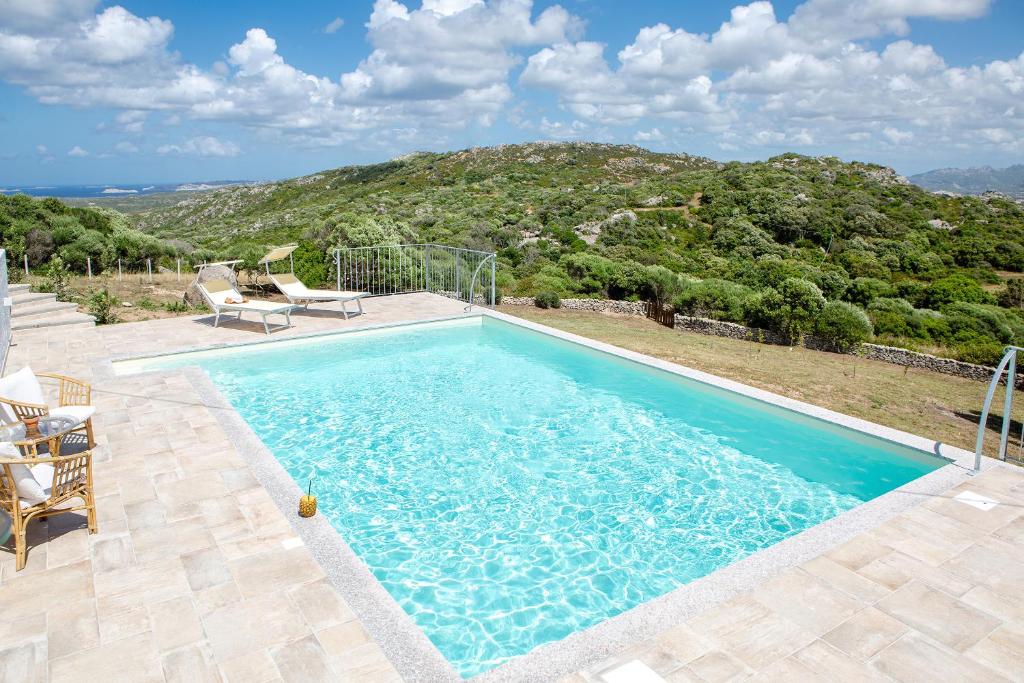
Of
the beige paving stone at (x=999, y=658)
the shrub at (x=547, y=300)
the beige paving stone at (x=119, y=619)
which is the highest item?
the shrub at (x=547, y=300)

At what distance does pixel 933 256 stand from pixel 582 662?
92.3 ft

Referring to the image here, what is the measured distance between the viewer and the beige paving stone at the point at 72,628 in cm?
265

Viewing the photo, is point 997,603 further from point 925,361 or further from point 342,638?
point 925,361

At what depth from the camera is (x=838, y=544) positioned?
3.78 meters

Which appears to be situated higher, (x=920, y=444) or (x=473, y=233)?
(x=473, y=233)

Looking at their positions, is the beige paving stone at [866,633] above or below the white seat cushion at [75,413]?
below

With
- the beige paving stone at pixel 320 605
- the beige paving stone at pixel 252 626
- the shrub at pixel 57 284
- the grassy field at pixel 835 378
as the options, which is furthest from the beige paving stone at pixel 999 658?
the shrub at pixel 57 284

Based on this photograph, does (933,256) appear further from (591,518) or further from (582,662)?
(582,662)

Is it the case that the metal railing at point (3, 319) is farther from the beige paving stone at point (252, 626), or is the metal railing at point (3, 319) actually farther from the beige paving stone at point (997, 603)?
the beige paving stone at point (997, 603)

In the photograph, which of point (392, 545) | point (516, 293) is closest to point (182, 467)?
point (392, 545)

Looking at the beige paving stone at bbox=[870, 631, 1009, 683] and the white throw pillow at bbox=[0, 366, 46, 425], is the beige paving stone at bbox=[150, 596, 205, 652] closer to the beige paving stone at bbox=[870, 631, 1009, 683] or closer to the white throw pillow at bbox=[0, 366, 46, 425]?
the white throw pillow at bbox=[0, 366, 46, 425]

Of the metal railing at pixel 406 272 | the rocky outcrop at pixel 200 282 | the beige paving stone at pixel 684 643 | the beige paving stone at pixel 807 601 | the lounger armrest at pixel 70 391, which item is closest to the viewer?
the beige paving stone at pixel 684 643

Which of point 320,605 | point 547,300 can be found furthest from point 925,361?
point 320,605

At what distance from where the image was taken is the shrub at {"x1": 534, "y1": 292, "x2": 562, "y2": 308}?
13.5 meters
